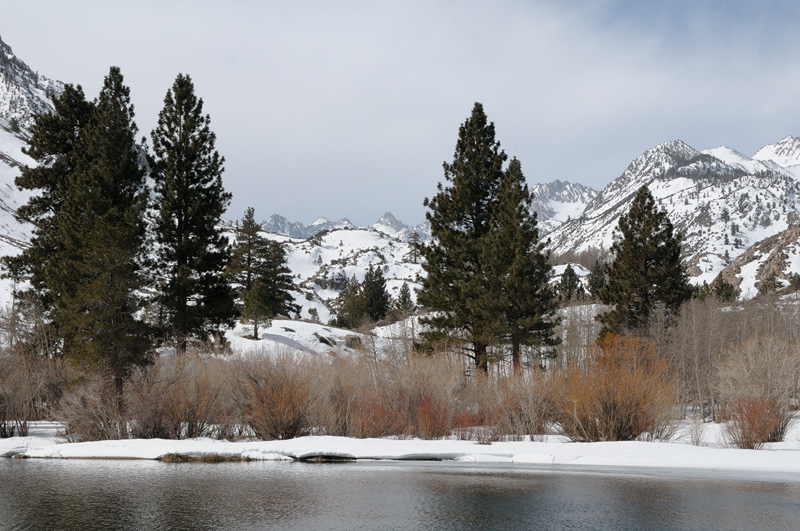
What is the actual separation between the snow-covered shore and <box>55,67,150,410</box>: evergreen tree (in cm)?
385

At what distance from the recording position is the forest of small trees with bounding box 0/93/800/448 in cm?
2527

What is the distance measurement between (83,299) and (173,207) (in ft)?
27.4

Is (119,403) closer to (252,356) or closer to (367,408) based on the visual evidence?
(252,356)

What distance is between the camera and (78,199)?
31438 mm

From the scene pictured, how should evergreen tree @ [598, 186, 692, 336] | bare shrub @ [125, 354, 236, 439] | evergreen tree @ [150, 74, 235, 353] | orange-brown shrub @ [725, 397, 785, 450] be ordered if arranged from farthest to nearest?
evergreen tree @ [598, 186, 692, 336]
evergreen tree @ [150, 74, 235, 353]
bare shrub @ [125, 354, 236, 439]
orange-brown shrub @ [725, 397, 785, 450]

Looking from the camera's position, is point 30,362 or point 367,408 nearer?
point 367,408

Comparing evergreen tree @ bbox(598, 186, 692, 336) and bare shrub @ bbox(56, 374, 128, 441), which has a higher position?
evergreen tree @ bbox(598, 186, 692, 336)

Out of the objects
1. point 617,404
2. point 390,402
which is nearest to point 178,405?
point 390,402

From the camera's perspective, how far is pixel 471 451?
21625mm

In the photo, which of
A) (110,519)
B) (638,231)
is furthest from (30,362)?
(638,231)

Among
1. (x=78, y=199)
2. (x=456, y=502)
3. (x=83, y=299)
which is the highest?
(x=78, y=199)

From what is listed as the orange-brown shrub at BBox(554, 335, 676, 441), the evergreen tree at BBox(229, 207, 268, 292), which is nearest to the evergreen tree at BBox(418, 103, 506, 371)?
the orange-brown shrub at BBox(554, 335, 676, 441)

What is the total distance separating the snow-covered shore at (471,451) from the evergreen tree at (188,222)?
9307 mm

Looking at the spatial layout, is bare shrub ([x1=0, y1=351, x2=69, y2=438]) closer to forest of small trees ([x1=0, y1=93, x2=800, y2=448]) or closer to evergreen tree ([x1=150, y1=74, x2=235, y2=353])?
forest of small trees ([x1=0, y1=93, x2=800, y2=448])
